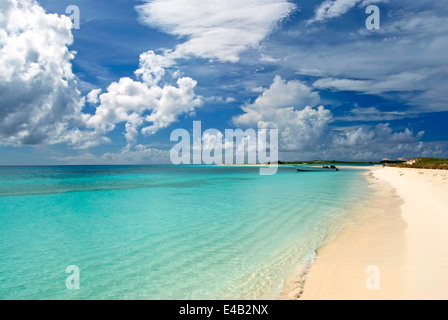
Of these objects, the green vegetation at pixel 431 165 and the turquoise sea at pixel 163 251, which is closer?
the turquoise sea at pixel 163 251

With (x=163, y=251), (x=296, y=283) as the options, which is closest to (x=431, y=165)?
(x=296, y=283)

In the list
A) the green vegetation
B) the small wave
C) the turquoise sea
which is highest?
the green vegetation

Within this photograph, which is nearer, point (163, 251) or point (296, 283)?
point (296, 283)

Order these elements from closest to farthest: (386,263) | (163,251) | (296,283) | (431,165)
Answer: (296,283), (386,263), (163,251), (431,165)

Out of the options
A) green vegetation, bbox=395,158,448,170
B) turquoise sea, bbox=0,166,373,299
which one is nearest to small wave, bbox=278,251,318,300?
turquoise sea, bbox=0,166,373,299

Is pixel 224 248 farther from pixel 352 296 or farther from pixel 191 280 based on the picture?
pixel 352 296

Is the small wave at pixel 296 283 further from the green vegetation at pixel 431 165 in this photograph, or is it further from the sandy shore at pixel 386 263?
the green vegetation at pixel 431 165

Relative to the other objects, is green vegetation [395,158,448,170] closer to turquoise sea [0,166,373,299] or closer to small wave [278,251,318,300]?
turquoise sea [0,166,373,299]

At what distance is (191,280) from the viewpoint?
7.17m

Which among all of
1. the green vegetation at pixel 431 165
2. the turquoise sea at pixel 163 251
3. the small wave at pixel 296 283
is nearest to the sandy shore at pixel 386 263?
the small wave at pixel 296 283

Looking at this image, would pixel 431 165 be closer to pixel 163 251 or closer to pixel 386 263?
pixel 386 263

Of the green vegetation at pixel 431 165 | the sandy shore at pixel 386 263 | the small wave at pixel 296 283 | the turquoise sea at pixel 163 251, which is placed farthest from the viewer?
the green vegetation at pixel 431 165
